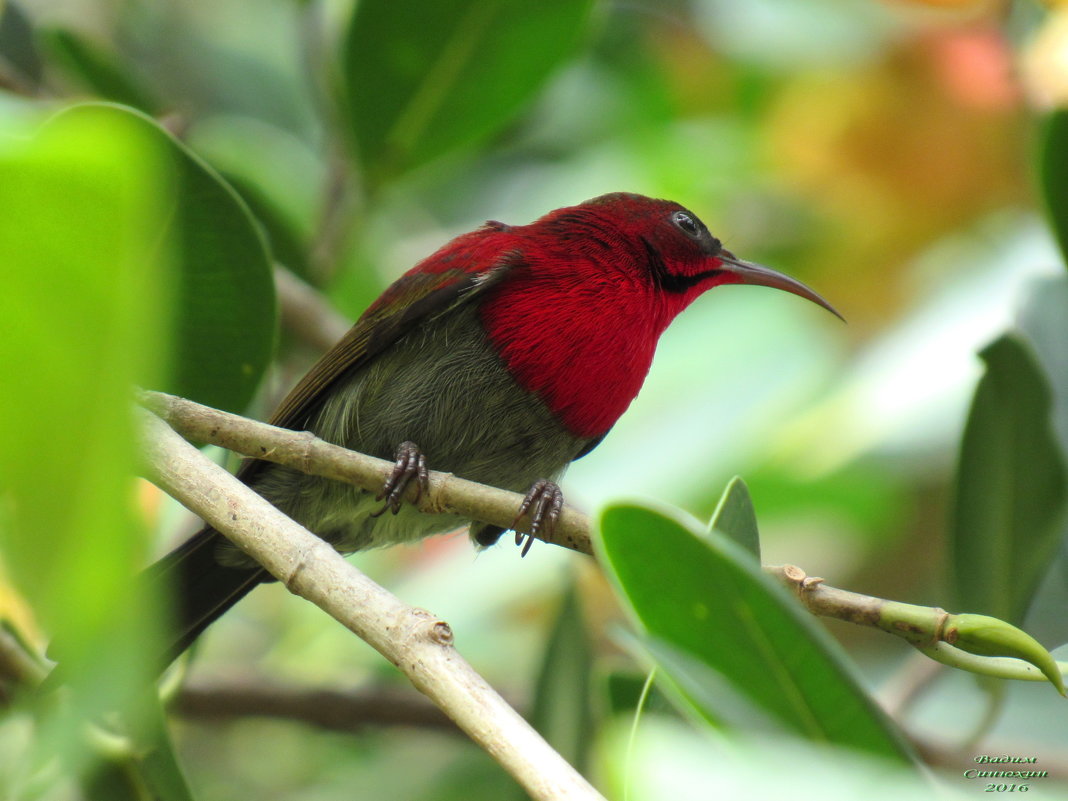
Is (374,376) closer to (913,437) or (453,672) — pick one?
(913,437)

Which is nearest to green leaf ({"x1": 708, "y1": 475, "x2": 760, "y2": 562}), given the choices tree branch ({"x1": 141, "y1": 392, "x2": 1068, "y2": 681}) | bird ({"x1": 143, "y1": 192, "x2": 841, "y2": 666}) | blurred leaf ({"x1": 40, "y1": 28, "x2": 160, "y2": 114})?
tree branch ({"x1": 141, "y1": 392, "x2": 1068, "y2": 681})

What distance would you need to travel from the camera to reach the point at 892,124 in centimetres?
424

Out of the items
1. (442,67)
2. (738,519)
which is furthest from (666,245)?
(738,519)

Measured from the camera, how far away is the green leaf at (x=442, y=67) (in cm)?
306

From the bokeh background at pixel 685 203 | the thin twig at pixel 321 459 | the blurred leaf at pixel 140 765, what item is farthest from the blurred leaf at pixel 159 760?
the bokeh background at pixel 685 203

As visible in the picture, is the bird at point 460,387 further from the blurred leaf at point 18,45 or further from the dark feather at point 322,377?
the blurred leaf at point 18,45

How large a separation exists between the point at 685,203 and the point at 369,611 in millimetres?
3788

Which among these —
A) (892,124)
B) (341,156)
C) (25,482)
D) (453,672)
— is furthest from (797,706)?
(892,124)

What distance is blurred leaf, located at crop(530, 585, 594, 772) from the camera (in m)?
2.63

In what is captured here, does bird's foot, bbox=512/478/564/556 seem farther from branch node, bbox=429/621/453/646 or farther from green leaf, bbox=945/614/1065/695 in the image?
green leaf, bbox=945/614/1065/695

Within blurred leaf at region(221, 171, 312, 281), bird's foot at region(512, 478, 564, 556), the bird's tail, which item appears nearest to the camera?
bird's foot at region(512, 478, 564, 556)

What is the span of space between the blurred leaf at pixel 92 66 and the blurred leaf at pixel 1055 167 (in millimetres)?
2457

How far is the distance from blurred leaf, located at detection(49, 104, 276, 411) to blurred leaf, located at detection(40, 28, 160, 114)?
122 cm

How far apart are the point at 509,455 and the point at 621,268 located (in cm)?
65
